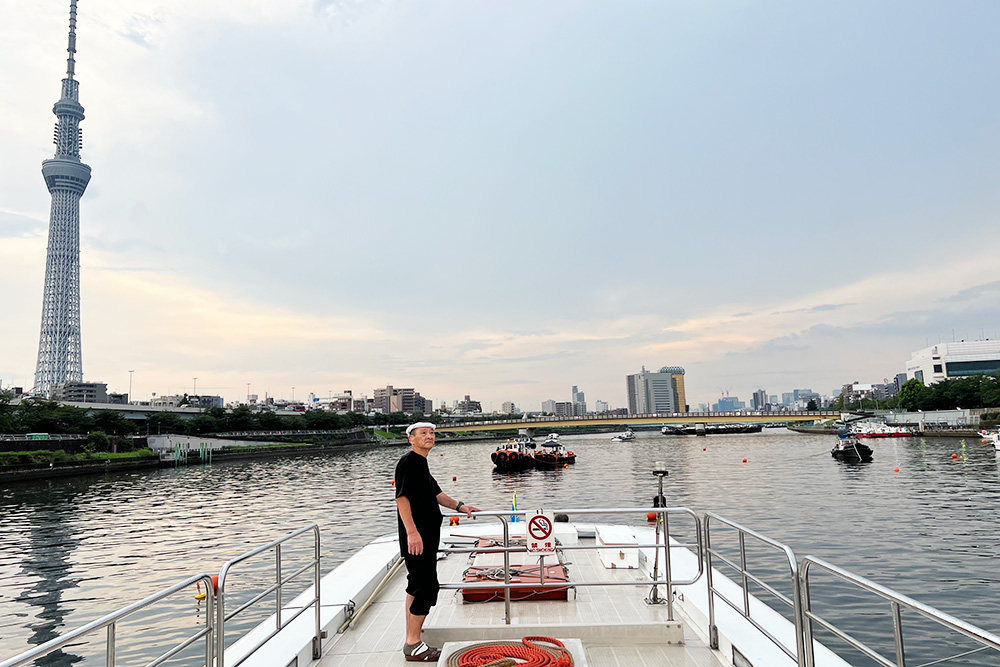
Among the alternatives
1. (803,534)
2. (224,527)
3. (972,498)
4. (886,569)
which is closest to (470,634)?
(886,569)

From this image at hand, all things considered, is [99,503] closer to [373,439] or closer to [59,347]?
[373,439]

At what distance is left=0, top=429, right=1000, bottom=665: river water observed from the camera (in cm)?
1423

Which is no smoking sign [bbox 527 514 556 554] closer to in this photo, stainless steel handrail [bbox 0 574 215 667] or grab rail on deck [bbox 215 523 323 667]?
grab rail on deck [bbox 215 523 323 667]

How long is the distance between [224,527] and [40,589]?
1066 cm

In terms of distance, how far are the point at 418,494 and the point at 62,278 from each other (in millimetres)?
204014

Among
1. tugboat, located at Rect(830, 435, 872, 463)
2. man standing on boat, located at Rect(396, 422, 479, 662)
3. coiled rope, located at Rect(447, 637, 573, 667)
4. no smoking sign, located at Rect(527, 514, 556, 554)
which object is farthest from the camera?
tugboat, located at Rect(830, 435, 872, 463)

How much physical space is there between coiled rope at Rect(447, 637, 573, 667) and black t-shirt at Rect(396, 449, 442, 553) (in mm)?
1037

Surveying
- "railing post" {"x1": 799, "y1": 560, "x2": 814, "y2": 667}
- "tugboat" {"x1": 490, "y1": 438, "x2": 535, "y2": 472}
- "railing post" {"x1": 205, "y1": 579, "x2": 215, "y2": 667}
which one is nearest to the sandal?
"railing post" {"x1": 205, "y1": 579, "x2": 215, "y2": 667}

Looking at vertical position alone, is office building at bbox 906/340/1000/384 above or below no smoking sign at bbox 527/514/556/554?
above

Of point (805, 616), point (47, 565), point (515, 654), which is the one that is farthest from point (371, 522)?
point (805, 616)

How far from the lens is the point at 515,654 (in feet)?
16.4

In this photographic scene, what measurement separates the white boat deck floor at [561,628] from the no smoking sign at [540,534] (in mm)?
745

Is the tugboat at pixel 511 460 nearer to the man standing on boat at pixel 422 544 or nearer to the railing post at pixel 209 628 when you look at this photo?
the man standing on boat at pixel 422 544

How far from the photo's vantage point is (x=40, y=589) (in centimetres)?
1752
